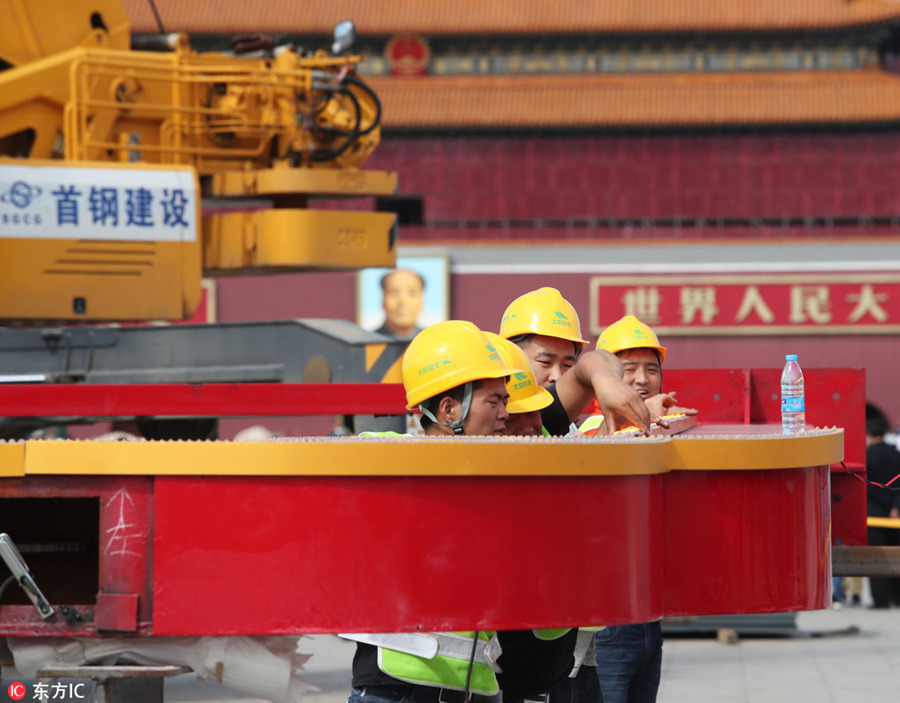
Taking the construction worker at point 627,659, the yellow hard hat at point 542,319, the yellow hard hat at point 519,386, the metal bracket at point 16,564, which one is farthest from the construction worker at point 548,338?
the metal bracket at point 16,564

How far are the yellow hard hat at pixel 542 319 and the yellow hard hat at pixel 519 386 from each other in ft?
2.99

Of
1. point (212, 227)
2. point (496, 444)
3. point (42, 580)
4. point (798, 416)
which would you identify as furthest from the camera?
point (212, 227)

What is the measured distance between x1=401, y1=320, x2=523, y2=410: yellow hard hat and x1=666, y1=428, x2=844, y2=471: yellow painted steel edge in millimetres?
480

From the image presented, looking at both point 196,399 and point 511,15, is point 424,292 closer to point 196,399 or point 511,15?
point 511,15

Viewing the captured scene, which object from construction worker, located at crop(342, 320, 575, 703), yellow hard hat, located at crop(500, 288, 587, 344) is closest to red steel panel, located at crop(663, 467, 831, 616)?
construction worker, located at crop(342, 320, 575, 703)

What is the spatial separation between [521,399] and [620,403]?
33 centimetres

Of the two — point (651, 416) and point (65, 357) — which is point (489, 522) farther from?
point (65, 357)

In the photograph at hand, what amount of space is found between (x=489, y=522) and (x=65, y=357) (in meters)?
6.94

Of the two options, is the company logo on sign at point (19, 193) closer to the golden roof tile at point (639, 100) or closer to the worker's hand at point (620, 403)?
the worker's hand at point (620, 403)

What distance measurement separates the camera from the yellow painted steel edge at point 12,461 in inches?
118

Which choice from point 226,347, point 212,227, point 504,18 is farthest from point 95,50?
point 504,18

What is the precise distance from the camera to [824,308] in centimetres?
2541

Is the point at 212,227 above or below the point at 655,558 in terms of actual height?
above

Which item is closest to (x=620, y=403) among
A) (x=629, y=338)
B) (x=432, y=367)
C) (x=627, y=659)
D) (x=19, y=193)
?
(x=432, y=367)
